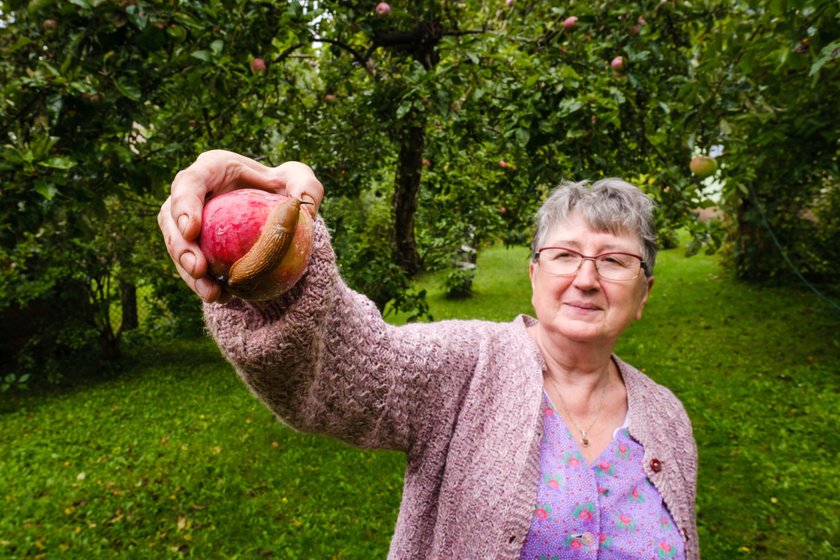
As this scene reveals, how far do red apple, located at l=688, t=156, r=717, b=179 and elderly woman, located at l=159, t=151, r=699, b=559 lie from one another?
152 centimetres

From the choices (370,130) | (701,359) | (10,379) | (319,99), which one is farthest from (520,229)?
(10,379)

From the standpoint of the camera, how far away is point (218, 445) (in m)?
4.75

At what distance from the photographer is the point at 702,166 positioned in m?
2.73

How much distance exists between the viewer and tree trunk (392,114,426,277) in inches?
142

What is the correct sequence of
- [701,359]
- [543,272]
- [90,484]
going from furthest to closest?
[701,359] < [90,484] < [543,272]

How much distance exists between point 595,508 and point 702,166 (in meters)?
2.20

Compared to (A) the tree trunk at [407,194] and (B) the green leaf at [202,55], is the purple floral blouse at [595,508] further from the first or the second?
(A) the tree trunk at [407,194]

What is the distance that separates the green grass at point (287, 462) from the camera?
133 inches

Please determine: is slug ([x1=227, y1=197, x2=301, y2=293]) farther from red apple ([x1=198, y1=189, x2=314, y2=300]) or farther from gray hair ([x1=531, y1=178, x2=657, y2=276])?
gray hair ([x1=531, y1=178, x2=657, y2=276])

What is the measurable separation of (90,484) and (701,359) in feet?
20.9

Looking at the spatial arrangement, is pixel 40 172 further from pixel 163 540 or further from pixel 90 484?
pixel 90 484

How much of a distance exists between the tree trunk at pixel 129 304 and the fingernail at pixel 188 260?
747 cm

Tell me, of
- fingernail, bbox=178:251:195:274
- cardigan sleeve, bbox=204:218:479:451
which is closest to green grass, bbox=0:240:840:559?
cardigan sleeve, bbox=204:218:479:451

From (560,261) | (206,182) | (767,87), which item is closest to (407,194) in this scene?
(767,87)
